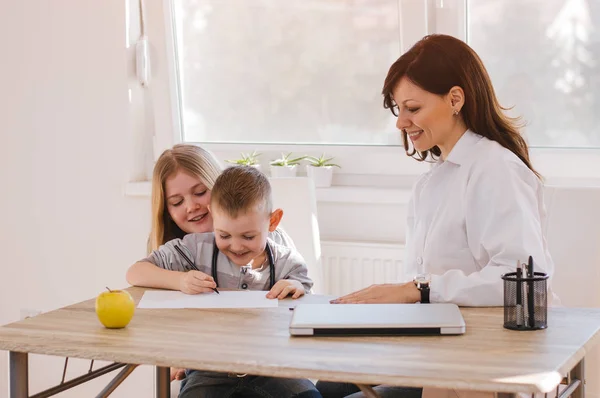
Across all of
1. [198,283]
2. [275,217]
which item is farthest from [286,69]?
[198,283]

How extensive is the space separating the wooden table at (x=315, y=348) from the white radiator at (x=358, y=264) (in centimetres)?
135

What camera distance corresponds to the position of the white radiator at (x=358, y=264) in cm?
331

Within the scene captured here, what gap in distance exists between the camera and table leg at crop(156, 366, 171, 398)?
2.33 metres

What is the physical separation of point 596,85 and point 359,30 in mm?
880

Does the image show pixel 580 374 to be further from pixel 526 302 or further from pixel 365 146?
pixel 365 146

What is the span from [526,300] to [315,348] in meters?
0.41

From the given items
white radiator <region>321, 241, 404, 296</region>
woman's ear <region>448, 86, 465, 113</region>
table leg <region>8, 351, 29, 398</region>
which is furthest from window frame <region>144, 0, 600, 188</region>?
table leg <region>8, 351, 29, 398</region>

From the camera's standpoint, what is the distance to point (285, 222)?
9.79ft

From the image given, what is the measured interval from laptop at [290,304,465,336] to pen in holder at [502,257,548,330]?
0.10m

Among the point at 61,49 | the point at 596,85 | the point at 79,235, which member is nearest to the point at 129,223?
the point at 79,235

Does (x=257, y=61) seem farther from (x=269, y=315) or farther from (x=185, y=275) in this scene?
(x=269, y=315)

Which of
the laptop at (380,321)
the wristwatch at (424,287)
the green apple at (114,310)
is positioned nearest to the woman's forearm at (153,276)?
the green apple at (114,310)

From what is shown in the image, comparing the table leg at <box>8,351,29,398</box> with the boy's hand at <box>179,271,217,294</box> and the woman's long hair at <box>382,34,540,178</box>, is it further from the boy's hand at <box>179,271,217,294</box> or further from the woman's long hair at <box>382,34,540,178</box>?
the woman's long hair at <box>382,34,540,178</box>

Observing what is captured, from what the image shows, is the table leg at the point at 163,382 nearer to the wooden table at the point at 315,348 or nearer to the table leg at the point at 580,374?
the wooden table at the point at 315,348
